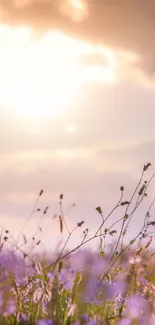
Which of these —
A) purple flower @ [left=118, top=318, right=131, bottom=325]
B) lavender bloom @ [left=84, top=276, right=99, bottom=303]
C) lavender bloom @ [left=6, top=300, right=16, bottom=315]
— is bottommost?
purple flower @ [left=118, top=318, right=131, bottom=325]

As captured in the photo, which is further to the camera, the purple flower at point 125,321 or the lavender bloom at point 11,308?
the lavender bloom at point 11,308

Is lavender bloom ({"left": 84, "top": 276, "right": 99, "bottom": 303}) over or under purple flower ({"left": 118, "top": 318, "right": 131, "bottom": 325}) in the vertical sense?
over

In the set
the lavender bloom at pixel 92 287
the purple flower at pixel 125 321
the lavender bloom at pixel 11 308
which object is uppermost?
the lavender bloom at pixel 92 287

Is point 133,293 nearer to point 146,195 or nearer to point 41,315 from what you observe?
point 41,315

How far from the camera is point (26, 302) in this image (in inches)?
179

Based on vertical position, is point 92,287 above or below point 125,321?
above

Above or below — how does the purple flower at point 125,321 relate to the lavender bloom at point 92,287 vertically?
below

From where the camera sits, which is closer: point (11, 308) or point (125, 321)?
point (125, 321)

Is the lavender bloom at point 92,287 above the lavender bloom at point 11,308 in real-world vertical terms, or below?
above

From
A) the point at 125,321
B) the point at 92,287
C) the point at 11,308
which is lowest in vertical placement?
the point at 125,321

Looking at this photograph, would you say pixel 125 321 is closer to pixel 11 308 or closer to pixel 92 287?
pixel 92 287

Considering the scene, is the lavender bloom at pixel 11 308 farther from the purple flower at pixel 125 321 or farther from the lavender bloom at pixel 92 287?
the purple flower at pixel 125 321

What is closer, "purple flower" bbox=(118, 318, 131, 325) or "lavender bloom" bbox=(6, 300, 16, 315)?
"purple flower" bbox=(118, 318, 131, 325)

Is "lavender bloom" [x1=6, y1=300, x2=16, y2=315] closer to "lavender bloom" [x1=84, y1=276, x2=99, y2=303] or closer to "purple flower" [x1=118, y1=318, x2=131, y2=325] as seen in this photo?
"lavender bloom" [x1=84, y1=276, x2=99, y2=303]
